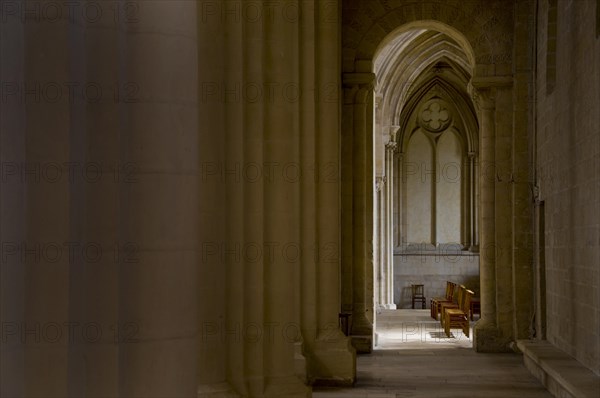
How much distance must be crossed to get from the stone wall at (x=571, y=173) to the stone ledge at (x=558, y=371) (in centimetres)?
15

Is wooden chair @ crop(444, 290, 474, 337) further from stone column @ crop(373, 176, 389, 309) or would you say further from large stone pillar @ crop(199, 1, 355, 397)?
large stone pillar @ crop(199, 1, 355, 397)

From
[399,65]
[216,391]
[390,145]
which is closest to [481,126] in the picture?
[399,65]

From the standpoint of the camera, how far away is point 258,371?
780 centimetres

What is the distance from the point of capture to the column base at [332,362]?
10.9 metres

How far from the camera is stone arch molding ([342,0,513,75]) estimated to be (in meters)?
15.0

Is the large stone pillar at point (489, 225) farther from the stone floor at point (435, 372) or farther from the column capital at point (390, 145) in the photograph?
the column capital at point (390, 145)

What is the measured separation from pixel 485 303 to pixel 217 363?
8.66 metres

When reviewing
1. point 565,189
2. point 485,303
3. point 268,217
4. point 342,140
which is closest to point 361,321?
point 485,303

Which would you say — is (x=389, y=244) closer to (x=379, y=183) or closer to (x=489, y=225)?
(x=379, y=183)

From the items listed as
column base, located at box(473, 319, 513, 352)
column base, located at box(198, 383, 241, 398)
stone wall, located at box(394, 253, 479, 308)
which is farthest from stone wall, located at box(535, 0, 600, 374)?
stone wall, located at box(394, 253, 479, 308)

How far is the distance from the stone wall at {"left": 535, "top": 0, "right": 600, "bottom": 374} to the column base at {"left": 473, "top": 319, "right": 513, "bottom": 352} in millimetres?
1619

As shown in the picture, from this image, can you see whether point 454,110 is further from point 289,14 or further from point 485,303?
point 289,14

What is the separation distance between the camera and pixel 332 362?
10.9m

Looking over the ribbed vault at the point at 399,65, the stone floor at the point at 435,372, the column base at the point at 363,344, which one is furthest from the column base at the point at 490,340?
the ribbed vault at the point at 399,65
